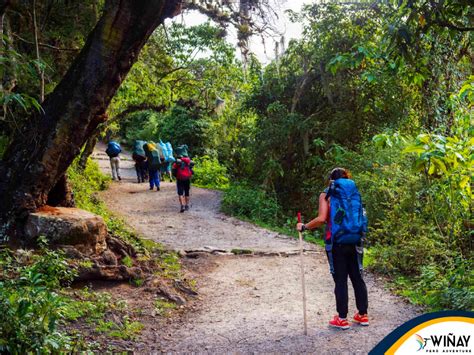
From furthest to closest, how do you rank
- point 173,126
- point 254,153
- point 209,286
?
1. point 173,126
2. point 254,153
3. point 209,286

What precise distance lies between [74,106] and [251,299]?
12.2 feet

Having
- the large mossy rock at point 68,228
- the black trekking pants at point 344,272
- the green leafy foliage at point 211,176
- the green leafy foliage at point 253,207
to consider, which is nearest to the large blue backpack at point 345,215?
the black trekking pants at point 344,272

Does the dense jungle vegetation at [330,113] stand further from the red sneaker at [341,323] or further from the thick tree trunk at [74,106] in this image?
the red sneaker at [341,323]

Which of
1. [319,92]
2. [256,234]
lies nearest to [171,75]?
[319,92]

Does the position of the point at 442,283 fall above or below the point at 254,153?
below

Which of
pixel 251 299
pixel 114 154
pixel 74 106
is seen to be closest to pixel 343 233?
pixel 251 299

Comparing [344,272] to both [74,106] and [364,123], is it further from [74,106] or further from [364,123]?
[364,123]

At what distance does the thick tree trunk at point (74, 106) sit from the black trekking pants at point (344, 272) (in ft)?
12.6

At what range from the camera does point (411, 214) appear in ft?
28.9

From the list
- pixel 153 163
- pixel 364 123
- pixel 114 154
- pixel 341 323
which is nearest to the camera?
pixel 341 323

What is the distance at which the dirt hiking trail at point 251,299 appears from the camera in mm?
5137

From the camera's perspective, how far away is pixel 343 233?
17.0ft

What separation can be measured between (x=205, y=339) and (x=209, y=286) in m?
2.23

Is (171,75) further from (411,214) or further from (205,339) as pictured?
(205,339)
